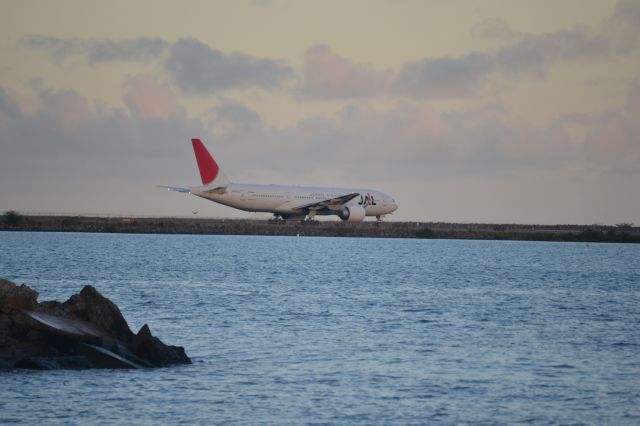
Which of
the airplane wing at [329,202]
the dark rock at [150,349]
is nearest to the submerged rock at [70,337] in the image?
the dark rock at [150,349]

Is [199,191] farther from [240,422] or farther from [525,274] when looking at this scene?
[240,422]

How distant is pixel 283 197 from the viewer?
116 m

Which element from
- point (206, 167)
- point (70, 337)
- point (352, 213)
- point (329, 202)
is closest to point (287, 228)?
point (352, 213)

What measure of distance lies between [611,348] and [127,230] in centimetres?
10422

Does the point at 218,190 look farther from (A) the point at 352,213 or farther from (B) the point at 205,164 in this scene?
(A) the point at 352,213

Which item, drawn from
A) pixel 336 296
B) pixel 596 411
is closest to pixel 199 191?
pixel 336 296

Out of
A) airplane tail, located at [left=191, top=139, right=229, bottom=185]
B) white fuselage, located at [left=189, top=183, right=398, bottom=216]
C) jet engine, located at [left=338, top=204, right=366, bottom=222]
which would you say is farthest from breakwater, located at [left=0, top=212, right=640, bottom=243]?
airplane tail, located at [left=191, top=139, right=229, bottom=185]

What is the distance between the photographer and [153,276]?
2391 inches

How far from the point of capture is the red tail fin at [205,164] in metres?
114

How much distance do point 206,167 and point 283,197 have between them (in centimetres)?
918

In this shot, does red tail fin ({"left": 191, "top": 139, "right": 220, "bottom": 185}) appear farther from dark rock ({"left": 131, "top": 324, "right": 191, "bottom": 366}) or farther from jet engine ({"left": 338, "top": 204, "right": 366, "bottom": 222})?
dark rock ({"left": 131, "top": 324, "right": 191, "bottom": 366})

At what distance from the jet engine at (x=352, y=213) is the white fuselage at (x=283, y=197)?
1.31 feet

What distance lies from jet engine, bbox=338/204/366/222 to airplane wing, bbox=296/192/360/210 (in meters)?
1.13

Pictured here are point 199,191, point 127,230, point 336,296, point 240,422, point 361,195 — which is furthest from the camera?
point 127,230
